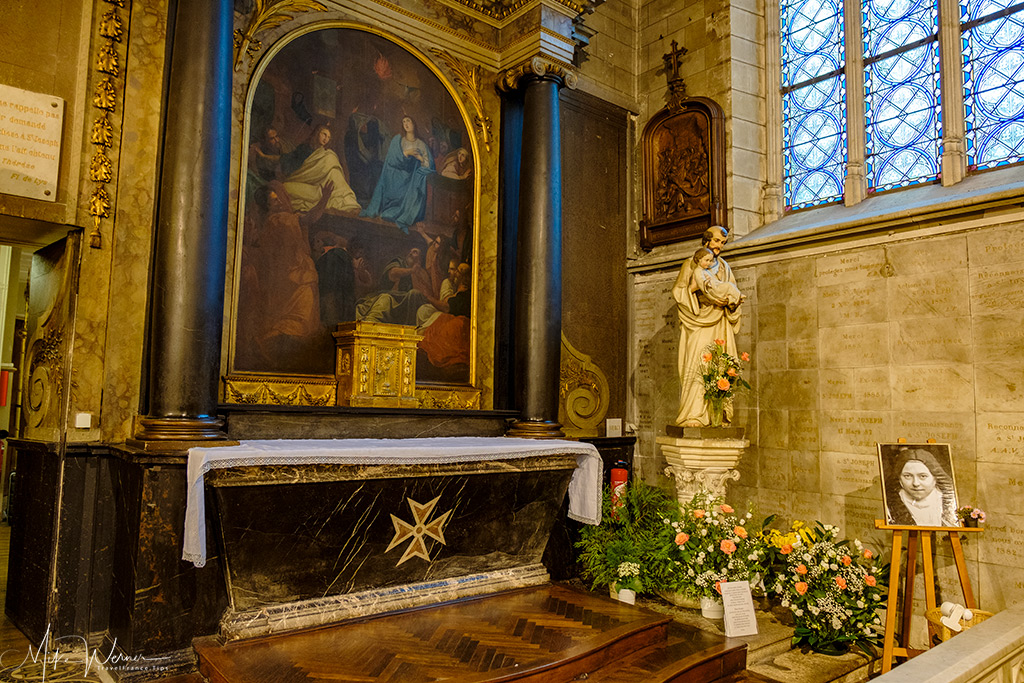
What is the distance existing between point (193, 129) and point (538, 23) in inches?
148

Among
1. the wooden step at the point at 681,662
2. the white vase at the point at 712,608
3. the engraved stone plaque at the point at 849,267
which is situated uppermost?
the engraved stone plaque at the point at 849,267

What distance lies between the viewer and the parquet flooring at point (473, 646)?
3.99 meters

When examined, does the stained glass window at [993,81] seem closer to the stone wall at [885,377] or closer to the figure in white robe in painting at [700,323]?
the stone wall at [885,377]

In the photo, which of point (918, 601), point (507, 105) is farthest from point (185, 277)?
point (918, 601)

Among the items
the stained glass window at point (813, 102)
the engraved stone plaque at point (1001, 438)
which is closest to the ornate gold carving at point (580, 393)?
the stained glass window at point (813, 102)

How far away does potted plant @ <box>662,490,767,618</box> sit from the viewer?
5.48 m

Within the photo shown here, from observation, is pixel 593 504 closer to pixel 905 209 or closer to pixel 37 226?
pixel 905 209

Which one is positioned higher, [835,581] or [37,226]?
[37,226]

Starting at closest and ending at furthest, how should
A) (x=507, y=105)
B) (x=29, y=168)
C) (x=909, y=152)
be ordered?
(x=29, y=168), (x=909, y=152), (x=507, y=105)

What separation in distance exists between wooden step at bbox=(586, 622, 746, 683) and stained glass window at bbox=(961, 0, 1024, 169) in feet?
15.3

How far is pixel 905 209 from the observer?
5973 mm

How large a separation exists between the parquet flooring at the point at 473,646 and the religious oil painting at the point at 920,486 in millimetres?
1444

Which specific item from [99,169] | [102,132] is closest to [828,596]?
[99,169]

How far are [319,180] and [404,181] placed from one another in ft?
2.84
